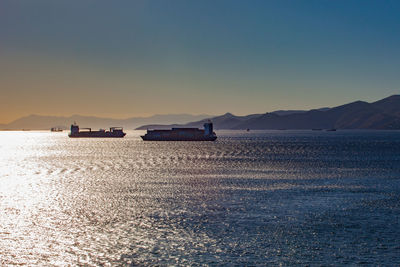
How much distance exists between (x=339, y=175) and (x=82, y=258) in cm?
4754

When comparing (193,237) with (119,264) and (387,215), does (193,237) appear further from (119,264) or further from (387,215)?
(387,215)

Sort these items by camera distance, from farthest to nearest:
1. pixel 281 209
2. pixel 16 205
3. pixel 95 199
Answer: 1. pixel 95 199
2. pixel 16 205
3. pixel 281 209

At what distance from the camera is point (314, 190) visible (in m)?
45.0

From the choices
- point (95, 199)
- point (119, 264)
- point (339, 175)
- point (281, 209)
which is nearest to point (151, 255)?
point (119, 264)

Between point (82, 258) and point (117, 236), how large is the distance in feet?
14.8

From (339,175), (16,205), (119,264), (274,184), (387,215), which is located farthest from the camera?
(339,175)

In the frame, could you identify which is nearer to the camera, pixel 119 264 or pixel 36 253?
pixel 119 264

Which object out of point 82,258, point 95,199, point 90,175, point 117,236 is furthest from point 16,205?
point 90,175

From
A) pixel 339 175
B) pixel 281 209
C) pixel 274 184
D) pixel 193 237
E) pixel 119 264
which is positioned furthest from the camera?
pixel 339 175

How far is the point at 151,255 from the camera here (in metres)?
21.5

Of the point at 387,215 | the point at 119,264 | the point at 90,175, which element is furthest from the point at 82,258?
the point at 90,175

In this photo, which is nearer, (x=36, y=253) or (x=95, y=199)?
(x=36, y=253)

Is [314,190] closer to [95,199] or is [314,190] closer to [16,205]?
[95,199]

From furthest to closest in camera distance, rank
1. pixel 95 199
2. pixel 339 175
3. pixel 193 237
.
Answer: pixel 339 175
pixel 95 199
pixel 193 237
